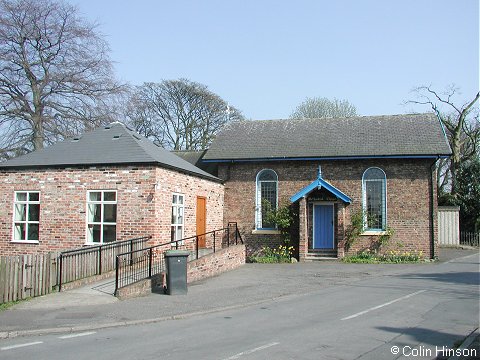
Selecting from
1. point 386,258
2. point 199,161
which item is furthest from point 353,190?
point 199,161

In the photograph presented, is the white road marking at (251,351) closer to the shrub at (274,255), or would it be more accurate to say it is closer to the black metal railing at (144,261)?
the black metal railing at (144,261)

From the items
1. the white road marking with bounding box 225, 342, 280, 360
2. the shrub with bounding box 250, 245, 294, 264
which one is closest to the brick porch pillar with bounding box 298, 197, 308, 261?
the shrub with bounding box 250, 245, 294, 264

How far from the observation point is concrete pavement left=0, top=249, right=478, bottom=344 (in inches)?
432

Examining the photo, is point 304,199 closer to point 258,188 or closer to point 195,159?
point 258,188

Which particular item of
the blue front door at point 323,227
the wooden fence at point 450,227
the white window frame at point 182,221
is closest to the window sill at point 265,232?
the blue front door at point 323,227

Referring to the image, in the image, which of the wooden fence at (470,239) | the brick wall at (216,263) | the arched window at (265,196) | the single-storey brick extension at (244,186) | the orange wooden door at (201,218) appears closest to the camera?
the brick wall at (216,263)

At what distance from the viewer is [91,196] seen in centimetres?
1950

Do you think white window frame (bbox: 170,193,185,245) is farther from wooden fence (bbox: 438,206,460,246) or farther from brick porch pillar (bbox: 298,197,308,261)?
wooden fence (bbox: 438,206,460,246)

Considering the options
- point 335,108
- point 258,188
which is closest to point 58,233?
point 258,188

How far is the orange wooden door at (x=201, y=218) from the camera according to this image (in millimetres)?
23078

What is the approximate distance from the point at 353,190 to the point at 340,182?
732 mm

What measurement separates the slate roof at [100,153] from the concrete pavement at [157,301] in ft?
16.4

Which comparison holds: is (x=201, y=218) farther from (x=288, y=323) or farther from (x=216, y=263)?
(x=288, y=323)

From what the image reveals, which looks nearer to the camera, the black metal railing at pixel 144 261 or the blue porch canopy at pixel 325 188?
the black metal railing at pixel 144 261
